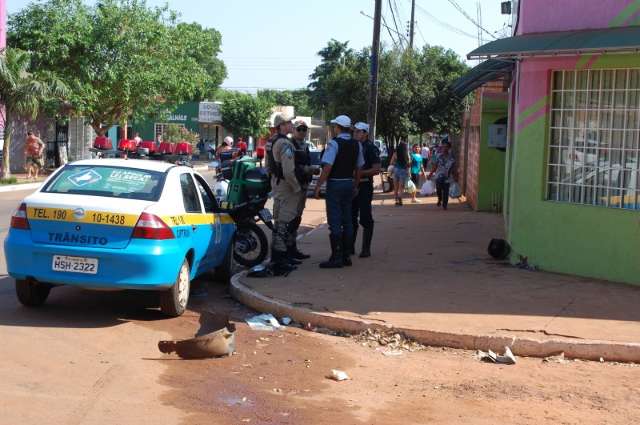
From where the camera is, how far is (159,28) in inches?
1447

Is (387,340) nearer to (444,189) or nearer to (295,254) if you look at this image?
(295,254)

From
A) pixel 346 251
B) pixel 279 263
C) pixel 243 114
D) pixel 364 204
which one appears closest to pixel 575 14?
pixel 364 204

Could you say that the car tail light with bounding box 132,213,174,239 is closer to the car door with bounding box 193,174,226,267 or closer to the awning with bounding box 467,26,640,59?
the car door with bounding box 193,174,226,267

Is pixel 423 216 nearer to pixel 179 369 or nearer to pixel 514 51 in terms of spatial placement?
pixel 514 51

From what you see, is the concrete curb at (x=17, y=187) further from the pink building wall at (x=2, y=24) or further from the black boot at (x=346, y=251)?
the black boot at (x=346, y=251)

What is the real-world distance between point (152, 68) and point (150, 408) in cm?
3225

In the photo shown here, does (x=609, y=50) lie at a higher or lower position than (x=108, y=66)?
lower

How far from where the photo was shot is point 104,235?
25.0ft

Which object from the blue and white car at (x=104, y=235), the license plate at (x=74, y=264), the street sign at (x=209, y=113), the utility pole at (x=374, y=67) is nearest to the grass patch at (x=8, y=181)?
the utility pole at (x=374, y=67)

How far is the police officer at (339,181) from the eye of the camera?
10539 millimetres

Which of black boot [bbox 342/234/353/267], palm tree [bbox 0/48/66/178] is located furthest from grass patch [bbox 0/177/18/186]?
black boot [bbox 342/234/353/267]

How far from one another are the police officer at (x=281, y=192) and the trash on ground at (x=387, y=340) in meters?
2.64

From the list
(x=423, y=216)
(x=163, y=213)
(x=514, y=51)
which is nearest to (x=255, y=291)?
(x=163, y=213)

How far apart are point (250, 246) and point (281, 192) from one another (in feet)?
4.10
